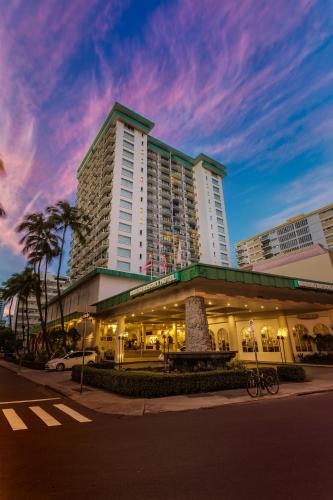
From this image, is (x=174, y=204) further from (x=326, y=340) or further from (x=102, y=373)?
(x=102, y=373)

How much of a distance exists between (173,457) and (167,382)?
6.87 m

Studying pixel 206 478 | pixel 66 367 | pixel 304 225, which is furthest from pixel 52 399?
pixel 304 225

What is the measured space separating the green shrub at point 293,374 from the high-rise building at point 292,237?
6500cm

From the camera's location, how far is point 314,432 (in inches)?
245

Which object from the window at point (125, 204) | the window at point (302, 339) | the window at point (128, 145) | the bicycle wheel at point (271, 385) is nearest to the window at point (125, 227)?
the window at point (125, 204)

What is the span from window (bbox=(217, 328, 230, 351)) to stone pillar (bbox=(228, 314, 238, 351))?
2.16 feet

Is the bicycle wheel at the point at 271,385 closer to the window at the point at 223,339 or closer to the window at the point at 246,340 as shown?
the window at the point at 246,340

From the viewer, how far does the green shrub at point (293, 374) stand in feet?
48.5

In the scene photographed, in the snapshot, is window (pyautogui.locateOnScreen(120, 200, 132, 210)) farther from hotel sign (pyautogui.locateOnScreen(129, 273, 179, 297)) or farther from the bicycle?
the bicycle

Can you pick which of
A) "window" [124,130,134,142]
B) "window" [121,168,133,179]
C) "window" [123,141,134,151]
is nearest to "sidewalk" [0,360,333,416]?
"window" [121,168,133,179]

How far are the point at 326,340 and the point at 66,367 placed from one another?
24.7 m

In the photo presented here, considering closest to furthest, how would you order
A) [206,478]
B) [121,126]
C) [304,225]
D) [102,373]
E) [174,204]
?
[206,478], [102,373], [121,126], [174,204], [304,225]

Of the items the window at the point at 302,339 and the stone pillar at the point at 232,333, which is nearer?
the window at the point at 302,339

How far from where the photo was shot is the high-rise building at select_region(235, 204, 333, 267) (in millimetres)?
90688
